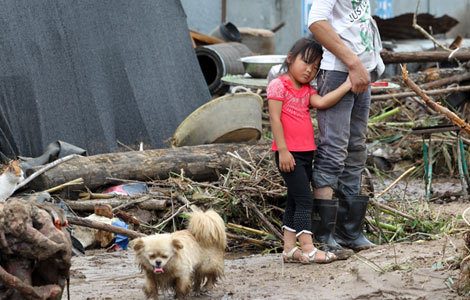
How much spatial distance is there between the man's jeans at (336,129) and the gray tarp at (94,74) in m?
3.30

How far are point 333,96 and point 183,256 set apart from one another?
155cm

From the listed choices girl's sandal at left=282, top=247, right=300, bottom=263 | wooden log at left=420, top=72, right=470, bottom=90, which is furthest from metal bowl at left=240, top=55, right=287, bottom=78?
girl's sandal at left=282, top=247, right=300, bottom=263

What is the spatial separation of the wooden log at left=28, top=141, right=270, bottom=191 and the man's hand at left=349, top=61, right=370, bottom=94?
1.90 metres

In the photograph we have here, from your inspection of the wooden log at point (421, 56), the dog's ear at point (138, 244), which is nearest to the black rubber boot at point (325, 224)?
the dog's ear at point (138, 244)

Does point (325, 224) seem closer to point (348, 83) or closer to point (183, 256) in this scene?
point (348, 83)

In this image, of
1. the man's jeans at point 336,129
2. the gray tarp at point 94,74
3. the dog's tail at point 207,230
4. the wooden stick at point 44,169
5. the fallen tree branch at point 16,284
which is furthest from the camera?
Result: the gray tarp at point 94,74

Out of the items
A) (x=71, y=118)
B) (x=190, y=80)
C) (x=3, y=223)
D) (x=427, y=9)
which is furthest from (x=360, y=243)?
(x=427, y=9)

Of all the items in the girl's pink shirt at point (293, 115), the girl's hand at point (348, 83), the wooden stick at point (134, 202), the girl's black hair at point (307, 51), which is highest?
the girl's black hair at point (307, 51)

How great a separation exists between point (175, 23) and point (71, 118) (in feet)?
6.90

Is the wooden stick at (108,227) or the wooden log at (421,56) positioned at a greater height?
the wooden stick at (108,227)

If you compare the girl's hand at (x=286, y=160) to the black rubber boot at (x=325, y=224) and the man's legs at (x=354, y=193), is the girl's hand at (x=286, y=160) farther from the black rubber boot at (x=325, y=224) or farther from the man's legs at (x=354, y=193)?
the man's legs at (x=354, y=193)

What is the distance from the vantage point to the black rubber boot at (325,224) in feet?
14.4

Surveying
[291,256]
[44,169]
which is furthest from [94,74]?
[291,256]

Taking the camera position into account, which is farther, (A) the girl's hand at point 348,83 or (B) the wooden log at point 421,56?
(B) the wooden log at point 421,56
